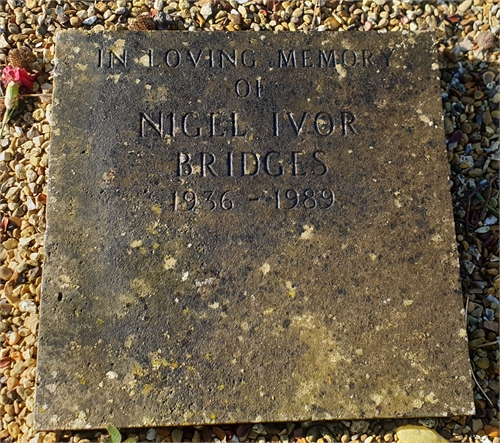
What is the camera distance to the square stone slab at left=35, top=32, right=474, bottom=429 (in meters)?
2.38

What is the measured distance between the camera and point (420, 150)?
267 centimetres

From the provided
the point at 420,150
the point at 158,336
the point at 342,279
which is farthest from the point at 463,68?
the point at 158,336

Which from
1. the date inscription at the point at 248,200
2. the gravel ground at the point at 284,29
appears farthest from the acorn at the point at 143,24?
the date inscription at the point at 248,200

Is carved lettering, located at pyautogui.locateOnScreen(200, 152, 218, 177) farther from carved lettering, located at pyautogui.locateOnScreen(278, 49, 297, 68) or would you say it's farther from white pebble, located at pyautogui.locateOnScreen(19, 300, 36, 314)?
white pebble, located at pyautogui.locateOnScreen(19, 300, 36, 314)

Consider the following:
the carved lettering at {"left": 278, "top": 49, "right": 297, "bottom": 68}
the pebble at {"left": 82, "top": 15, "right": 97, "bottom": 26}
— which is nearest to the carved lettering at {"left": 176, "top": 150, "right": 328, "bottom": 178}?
the carved lettering at {"left": 278, "top": 49, "right": 297, "bottom": 68}

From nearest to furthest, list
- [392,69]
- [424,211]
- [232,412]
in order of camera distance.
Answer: [232,412] → [424,211] → [392,69]

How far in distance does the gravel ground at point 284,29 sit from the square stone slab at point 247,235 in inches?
7.2

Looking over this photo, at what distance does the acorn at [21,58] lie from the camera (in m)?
3.05

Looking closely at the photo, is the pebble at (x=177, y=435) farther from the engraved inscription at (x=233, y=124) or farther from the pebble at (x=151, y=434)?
the engraved inscription at (x=233, y=124)

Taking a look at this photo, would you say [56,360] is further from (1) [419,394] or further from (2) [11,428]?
(1) [419,394]

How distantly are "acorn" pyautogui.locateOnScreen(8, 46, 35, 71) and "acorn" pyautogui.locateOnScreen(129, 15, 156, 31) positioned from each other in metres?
0.59

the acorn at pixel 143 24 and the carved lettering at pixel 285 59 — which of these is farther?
the acorn at pixel 143 24

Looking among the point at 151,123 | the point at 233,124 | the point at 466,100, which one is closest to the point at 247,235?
the point at 233,124

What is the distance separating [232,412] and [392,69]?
71.8 inches
